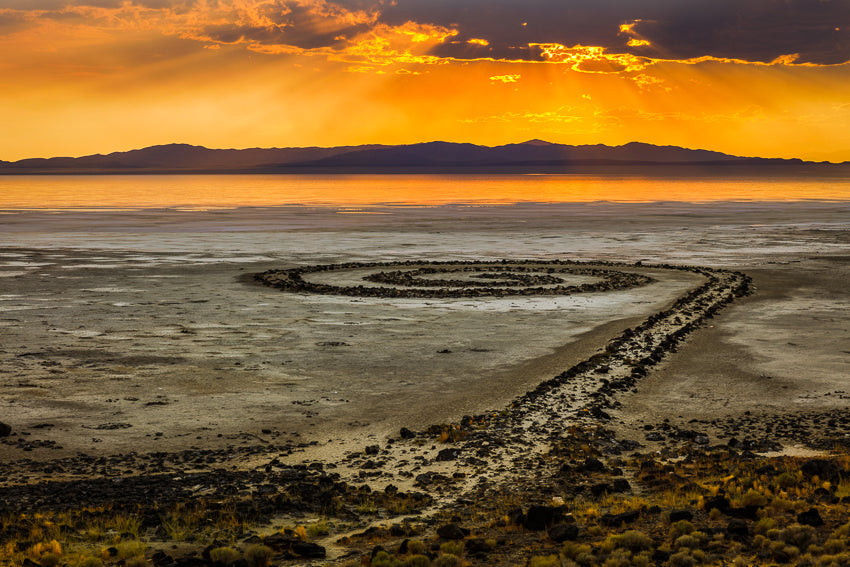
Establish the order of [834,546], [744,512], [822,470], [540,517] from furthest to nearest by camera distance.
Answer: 1. [822,470]
2. [744,512]
3. [540,517]
4. [834,546]

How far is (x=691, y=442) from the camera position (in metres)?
15.0

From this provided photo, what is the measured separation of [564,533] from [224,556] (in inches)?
155

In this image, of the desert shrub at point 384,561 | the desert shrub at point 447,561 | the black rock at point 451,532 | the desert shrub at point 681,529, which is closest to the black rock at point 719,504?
the desert shrub at point 681,529

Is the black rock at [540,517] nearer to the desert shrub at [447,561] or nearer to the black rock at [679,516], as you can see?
the black rock at [679,516]

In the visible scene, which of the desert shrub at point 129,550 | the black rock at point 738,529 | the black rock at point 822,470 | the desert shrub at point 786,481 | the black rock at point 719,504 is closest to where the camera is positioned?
the desert shrub at point 129,550

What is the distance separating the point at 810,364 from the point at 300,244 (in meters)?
41.7

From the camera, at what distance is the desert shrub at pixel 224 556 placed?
397 inches

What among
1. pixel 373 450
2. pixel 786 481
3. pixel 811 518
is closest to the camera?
pixel 811 518

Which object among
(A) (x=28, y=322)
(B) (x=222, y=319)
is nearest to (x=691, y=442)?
(B) (x=222, y=319)

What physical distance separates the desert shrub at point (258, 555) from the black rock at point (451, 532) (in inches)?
79.8

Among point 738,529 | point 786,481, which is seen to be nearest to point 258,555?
point 738,529

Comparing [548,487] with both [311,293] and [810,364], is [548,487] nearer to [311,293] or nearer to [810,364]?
[810,364]

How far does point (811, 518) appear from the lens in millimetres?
10797

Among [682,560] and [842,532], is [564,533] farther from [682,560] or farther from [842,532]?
[842,532]
